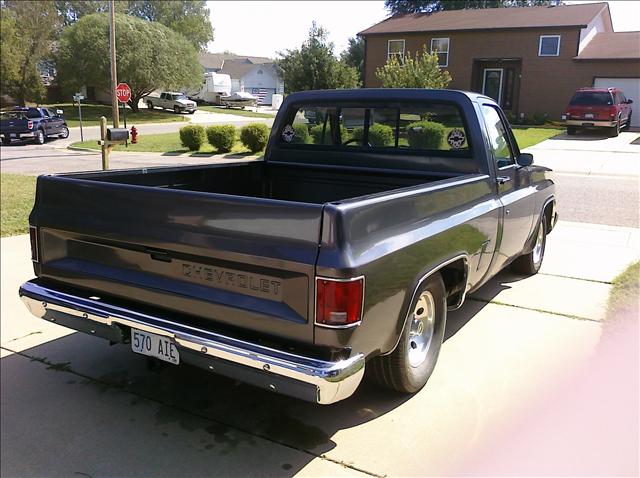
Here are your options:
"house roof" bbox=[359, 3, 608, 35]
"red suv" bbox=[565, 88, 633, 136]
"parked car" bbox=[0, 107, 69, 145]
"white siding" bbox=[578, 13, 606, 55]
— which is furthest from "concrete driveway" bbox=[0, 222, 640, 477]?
"house roof" bbox=[359, 3, 608, 35]

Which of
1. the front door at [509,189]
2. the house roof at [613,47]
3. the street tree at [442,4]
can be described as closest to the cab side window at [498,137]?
the front door at [509,189]

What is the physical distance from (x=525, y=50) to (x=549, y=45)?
1.30 meters

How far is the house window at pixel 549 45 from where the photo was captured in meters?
32.7

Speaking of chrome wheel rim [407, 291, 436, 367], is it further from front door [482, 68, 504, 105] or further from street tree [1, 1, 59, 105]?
street tree [1, 1, 59, 105]

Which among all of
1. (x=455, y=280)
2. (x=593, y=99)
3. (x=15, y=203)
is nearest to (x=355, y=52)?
(x=593, y=99)

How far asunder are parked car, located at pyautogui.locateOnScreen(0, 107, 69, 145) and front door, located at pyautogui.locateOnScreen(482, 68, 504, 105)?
2478cm

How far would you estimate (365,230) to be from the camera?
8.92 ft

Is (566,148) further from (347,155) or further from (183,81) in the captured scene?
(183,81)

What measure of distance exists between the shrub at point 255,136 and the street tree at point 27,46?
29.9m

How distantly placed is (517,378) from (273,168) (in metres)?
2.64

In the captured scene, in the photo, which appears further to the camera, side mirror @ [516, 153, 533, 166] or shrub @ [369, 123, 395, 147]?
side mirror @ [516, 153, 533, 166]

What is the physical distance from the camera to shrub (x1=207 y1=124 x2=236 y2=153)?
21.3 meters

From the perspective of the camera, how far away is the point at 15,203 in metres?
9.41

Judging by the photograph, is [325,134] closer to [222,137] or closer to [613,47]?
[222,137]
